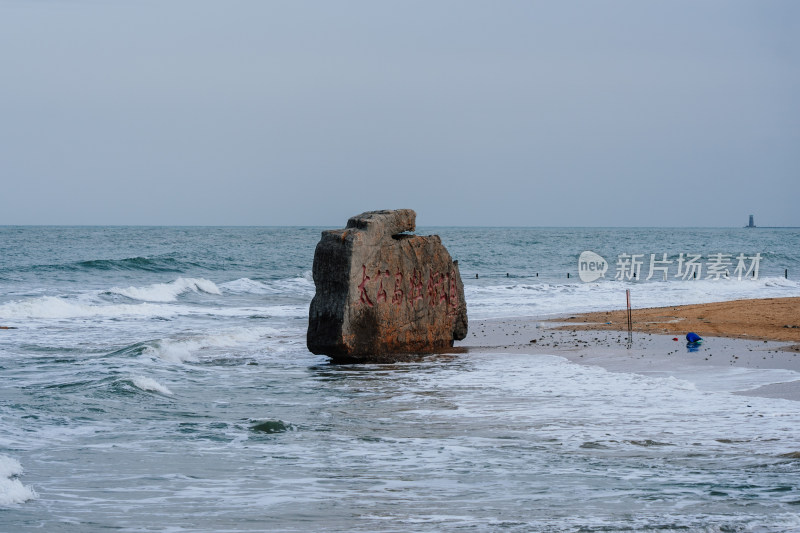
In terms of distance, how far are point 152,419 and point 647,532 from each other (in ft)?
20.6

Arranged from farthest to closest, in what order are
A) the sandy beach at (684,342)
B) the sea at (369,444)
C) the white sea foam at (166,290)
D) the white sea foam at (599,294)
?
the white sea foam at (166,290) < the white sea foam at (599,294) < the sandy beach at (684,342) < the sea at (369,444)

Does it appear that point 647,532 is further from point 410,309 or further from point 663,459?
point 410,309

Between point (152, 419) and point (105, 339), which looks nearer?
point (152, 419)

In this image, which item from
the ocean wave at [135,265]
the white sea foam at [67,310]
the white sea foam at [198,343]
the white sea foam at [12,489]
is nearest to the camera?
the white sea foam at [12,489]

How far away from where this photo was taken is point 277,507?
6.54 metres

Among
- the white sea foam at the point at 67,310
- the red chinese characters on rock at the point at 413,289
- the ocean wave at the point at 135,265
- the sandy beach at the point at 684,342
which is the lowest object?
the white sea foam at the point at 67,310

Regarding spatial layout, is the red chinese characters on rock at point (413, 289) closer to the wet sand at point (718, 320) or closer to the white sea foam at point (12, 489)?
the wet sand at point (718, 320)

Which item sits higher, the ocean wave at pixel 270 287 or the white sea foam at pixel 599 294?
the white sea foam at pixel 599 294

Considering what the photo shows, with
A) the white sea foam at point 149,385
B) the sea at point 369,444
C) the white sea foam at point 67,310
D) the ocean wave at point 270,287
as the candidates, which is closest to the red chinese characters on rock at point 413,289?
the sea at point 369,444

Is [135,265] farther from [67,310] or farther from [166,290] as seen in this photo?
[67,310]

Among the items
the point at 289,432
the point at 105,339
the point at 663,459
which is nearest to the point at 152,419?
the point at 289,432

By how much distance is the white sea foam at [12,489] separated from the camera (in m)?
6.65

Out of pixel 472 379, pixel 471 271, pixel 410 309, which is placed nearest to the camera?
pixel 472 379

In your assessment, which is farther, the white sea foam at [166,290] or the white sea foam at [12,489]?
the white sea foam at [166,290]
